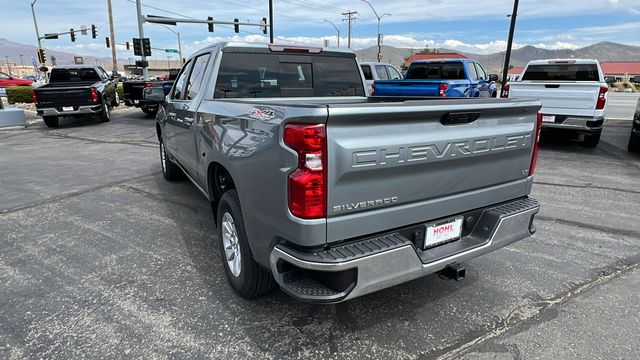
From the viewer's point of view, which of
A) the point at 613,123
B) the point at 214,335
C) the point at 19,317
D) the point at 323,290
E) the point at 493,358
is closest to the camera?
the point at 323,290

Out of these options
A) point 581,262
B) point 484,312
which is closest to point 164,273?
point 484,312

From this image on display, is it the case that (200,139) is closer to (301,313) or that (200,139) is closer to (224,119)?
(224,119)

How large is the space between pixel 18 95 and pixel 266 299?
24.2 meters

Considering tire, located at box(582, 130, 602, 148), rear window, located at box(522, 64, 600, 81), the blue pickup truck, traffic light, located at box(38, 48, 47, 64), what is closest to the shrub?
traffic light, located at box(38, 48, 47, 64)

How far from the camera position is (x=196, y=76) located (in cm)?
431

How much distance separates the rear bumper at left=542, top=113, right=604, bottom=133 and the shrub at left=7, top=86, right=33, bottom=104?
24.0 m

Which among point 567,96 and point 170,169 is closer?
point 170,169

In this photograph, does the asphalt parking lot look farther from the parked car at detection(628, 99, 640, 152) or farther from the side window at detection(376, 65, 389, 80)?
the side window at detection(376, 65, 389, 80)

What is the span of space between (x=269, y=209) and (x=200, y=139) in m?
1.64

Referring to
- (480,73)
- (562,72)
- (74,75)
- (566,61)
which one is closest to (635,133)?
(562,72)

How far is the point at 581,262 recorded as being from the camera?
12.2 ft

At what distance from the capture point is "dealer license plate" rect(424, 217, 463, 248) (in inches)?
101

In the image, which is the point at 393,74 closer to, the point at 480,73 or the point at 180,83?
the point at 480,73

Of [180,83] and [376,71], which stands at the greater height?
[376,71]
